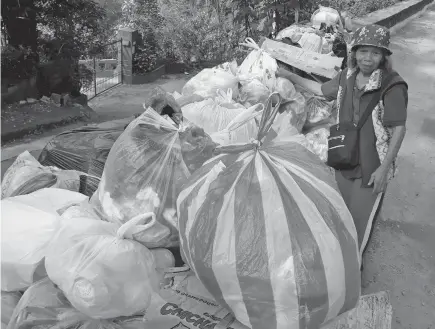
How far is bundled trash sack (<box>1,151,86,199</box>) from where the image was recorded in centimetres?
250

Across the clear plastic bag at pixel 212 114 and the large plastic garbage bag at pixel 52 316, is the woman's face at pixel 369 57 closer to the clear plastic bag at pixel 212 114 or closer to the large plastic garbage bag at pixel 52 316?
the clear plastic bag at pixel 212 114

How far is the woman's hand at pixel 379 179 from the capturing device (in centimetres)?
238

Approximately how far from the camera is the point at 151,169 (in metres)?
2.13

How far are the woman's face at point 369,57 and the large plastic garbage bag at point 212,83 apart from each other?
126 centimetres

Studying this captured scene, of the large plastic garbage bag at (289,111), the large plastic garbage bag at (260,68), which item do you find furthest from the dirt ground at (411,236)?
the large plastic garbage bag at (260,68)

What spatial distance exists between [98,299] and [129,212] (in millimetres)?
468

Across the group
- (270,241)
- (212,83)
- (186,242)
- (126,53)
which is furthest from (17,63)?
(270,241)

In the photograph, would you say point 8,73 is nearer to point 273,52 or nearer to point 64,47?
point 64,47

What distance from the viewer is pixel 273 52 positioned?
13.5 ft

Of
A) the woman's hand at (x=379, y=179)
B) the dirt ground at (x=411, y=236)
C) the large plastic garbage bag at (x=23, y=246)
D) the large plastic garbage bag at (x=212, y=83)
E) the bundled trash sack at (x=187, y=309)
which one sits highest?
the large plastic garbage bag at (x=212, y=83)

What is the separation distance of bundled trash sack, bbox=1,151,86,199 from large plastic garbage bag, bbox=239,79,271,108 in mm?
1365

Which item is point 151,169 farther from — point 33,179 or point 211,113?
point 211,113

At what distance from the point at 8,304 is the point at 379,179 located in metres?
1.72

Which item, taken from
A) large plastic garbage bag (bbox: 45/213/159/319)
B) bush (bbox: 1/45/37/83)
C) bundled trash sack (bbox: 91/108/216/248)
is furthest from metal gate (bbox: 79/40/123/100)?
large plastic garbage bag (bbox: 45/213/159/319)
